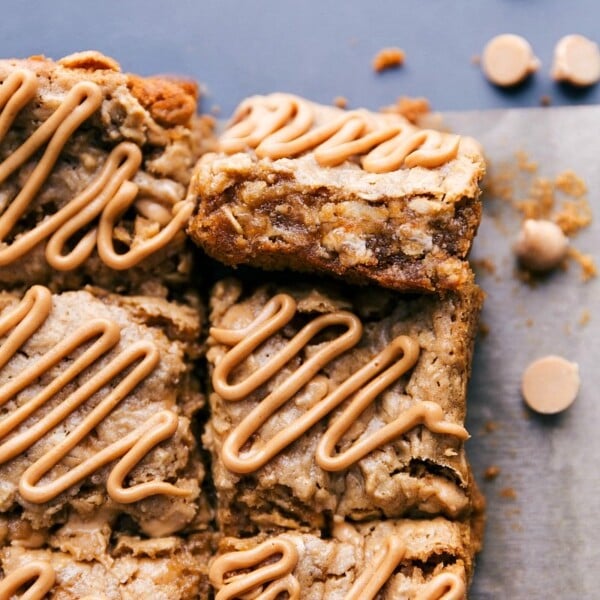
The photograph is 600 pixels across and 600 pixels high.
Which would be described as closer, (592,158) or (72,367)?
(72,367)

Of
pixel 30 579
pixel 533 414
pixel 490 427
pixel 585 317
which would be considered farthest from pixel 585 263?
pixel 30 579

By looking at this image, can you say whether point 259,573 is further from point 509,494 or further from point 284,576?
point 509,494

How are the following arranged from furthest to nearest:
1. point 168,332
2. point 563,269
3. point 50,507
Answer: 1. point 563,269
2. point 168,332
3. point 50,507

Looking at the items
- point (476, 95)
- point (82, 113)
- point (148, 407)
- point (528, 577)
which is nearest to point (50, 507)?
point (148, 407)

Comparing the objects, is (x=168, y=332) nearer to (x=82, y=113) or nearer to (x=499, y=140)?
(x=82, y=113)

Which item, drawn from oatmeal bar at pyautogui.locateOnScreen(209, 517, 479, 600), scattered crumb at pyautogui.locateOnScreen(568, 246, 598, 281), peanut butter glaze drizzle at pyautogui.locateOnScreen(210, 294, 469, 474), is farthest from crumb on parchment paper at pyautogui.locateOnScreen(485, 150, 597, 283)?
oatmeal bar at pyautogui.locateOnScreen(209, 517, 479, 600)

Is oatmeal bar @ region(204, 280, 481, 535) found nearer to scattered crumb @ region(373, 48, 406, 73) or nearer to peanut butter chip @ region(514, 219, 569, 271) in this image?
peanut butter chip @ region(514, 219, 569, 271)

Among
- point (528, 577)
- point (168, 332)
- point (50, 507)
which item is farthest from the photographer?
point (528, 577)
